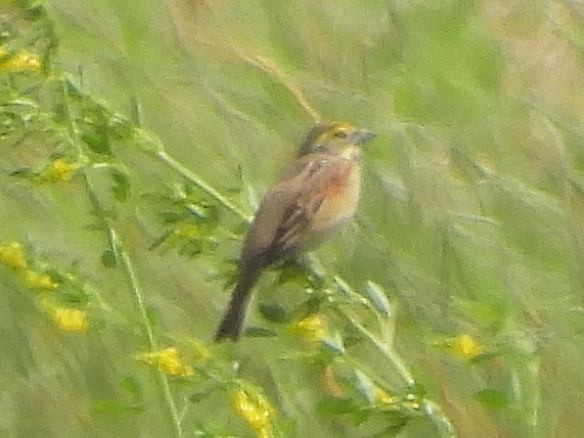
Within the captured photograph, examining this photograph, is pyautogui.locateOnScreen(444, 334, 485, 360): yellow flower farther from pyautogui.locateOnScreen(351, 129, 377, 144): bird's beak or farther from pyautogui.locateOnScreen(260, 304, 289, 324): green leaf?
pyautogui.locateOnScreen(351, 129, 377, 144): bird's beak

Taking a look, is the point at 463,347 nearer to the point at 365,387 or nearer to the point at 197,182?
the point at 365,387

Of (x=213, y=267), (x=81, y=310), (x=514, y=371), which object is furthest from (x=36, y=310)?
(x=514, y=371)

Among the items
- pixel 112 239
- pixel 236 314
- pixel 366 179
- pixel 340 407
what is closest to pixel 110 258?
pixel 112 239

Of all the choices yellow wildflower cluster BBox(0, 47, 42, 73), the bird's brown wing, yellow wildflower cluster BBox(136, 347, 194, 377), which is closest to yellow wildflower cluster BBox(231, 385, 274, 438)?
yellow wildflower cluster BBox(136, 347, 194, 377)

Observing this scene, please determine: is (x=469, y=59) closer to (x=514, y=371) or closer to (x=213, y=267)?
(x=213, y=267)

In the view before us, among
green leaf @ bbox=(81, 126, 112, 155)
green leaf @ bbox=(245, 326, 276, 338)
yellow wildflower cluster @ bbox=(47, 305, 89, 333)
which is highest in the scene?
green leaf @ bbox=(81, 126, 112, 155)

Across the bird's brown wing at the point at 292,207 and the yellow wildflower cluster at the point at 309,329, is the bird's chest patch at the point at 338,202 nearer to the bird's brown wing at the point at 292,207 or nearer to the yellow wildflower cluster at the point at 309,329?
the bird's brown wing at the point at 292,207
